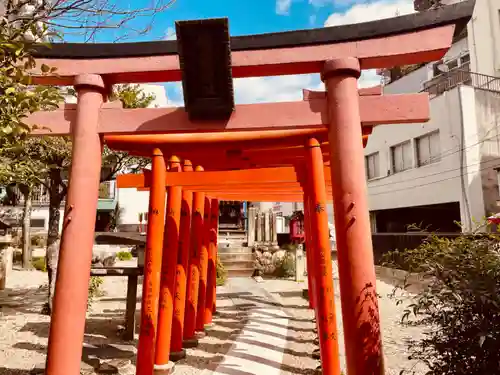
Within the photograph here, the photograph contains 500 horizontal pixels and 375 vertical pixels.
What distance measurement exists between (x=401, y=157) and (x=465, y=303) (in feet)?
63.1

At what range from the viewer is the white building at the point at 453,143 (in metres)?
16.4

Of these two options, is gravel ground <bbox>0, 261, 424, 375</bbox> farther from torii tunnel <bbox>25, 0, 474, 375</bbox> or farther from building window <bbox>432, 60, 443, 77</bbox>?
building window <bbox>432, 60, 443, 77</bbox>

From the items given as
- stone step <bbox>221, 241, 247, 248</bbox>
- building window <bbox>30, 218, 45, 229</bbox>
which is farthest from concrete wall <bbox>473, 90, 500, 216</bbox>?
building window <bbox>30, 218, 45, 229</bbox>

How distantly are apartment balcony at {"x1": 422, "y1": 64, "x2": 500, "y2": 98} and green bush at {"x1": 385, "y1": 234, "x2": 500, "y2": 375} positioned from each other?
1695 cm

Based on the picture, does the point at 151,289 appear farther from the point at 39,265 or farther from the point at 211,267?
the point at 39,265

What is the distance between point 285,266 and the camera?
16.8 metres

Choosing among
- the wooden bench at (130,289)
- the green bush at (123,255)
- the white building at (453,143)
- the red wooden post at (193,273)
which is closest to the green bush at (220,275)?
the wooden bench at (130,289)

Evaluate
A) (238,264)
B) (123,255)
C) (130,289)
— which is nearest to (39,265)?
(123,255)

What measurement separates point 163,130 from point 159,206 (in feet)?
4.46

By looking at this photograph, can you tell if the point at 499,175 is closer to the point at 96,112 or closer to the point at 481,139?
the point at 481,139

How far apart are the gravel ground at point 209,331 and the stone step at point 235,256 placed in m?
2.71

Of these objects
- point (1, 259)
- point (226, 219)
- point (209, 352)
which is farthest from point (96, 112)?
point (226, 219)

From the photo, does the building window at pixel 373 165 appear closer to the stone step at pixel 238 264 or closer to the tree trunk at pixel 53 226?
the stone step at pixel 238 264

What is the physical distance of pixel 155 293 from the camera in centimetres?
482
